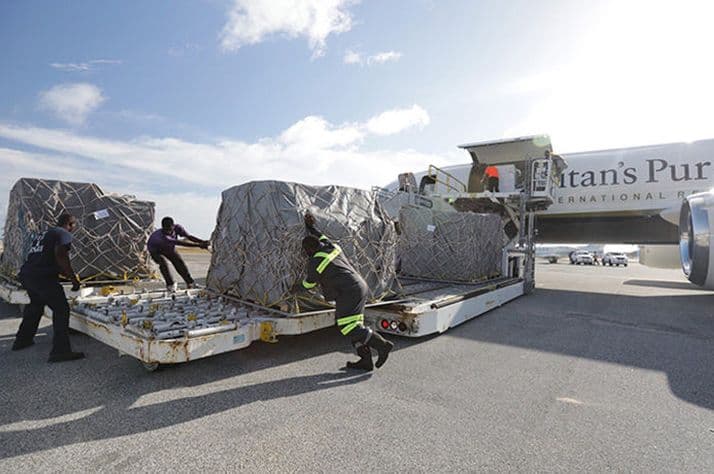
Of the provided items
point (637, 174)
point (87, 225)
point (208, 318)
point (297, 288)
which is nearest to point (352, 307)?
point (297, 288)

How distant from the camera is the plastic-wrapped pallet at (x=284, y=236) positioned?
4.67 metres

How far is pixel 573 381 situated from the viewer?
4035 millimetres

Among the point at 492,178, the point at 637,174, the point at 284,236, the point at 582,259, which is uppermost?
the point at 637,174

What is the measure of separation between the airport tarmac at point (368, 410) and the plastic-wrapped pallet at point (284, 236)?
91 centimetres

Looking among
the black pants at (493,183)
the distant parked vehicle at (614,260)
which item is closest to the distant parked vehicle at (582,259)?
the distant parked vehicle at (614,260)

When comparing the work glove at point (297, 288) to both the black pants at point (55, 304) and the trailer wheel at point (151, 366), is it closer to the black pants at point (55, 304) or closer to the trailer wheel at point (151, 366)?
the trailer wheel at point (151, 366)

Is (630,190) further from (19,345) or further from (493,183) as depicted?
(19,345)

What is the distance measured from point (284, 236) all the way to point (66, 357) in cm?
283

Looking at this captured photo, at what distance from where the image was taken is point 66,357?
4.28 metres

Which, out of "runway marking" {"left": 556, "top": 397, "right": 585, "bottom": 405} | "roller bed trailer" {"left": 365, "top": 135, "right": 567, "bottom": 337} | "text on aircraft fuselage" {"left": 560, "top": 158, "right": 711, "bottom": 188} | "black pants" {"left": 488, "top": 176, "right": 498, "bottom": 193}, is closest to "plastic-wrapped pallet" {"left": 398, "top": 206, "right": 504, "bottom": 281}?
"roller bed trailer" {"left": 365, "top": 135, "right": 567, "bottom": 337}

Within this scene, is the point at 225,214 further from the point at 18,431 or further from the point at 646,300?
the point at 646,300

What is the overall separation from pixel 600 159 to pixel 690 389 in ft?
40.4

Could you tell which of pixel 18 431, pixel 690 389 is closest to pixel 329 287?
pixel 18 431

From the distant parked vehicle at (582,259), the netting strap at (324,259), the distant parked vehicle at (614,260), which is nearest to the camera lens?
the netting strap at (324,259)
